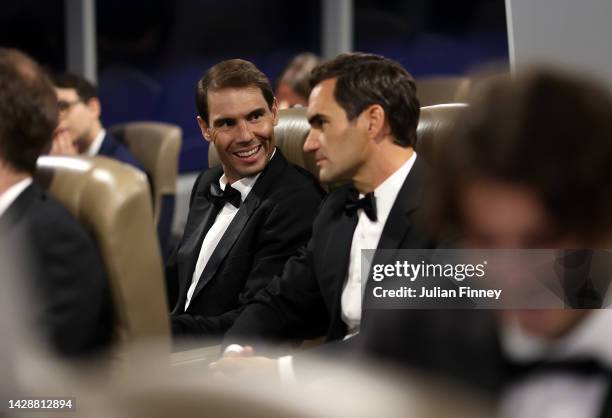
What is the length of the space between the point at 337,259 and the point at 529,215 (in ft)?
2.28

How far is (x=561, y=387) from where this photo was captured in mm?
610

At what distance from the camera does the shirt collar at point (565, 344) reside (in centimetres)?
62

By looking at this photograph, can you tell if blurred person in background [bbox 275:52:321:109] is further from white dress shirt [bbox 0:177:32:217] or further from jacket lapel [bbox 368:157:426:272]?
white dress shirt [bbox 0:177:32:217]

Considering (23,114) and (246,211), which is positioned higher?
(23,114)

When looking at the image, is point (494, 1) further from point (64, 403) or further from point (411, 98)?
point (64, 403)

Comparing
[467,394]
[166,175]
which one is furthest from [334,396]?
[166,175]

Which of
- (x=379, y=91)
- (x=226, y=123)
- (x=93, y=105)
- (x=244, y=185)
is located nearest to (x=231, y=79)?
(x=226, y=123)

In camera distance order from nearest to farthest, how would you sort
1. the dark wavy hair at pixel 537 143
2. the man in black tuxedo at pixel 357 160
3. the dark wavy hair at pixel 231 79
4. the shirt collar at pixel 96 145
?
1. the dark wavy hair at pixel 537 143
2. the man in black tuxedo at pixel 357 160
3. the dark wavy hair at pixel 231 79
4. the shirt collar at pixel 96 145

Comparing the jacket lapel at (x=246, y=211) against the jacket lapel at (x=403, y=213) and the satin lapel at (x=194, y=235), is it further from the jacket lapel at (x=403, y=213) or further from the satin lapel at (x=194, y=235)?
the jacket lapel at (x=403, y=213)

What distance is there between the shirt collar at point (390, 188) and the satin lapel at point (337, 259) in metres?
0.06

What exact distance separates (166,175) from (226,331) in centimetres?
103

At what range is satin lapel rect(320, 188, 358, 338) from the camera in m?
1.26

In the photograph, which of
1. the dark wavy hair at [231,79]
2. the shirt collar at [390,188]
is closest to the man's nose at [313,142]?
the shirt collar at [390,188]

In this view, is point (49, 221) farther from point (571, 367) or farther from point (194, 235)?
point (571, 367)
